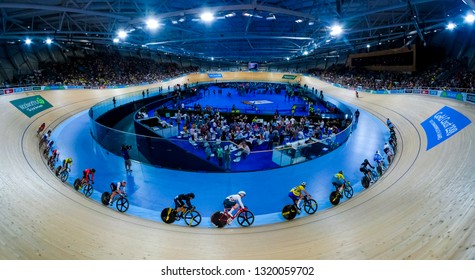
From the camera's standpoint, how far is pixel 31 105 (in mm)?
15805

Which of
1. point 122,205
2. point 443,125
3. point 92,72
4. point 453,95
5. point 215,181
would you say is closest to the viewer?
point 122,205

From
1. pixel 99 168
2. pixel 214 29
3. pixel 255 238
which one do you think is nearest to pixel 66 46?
pixel 214 29

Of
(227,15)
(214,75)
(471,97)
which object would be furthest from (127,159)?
(214,75)

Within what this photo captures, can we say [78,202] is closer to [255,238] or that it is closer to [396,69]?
[255,238]

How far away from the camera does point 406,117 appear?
47.5ft

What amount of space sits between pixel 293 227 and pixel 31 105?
59.7ft

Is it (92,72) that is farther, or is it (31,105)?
(92,72)

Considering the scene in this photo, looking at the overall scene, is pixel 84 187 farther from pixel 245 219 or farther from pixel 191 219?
pixel 245 219

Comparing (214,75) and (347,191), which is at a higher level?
(214,75)

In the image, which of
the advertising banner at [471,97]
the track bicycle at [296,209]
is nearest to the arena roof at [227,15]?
the advertising banner at [471,97]

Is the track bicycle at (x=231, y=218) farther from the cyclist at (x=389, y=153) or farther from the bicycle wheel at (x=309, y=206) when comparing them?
the cyclist at (x=389, y=153)

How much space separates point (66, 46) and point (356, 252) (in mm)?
39590

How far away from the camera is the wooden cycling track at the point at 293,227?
4.36 m

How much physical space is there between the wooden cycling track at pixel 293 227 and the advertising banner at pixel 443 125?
628 mm
